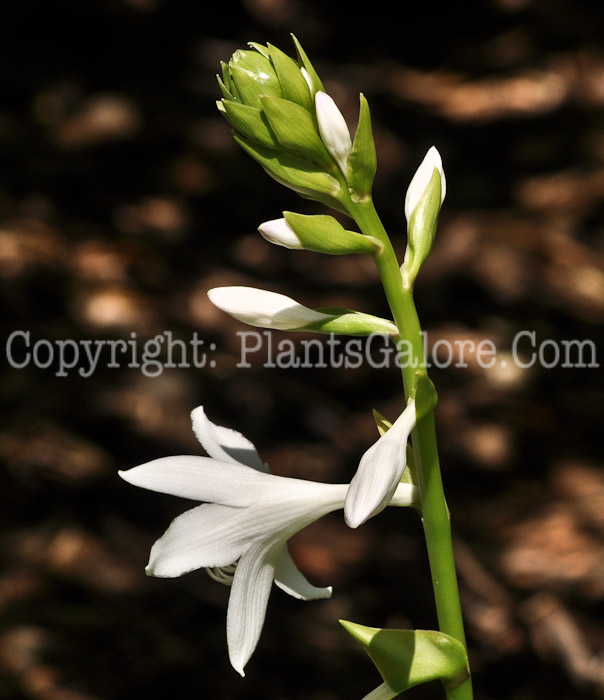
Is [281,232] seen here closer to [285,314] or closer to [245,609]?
[285,314]

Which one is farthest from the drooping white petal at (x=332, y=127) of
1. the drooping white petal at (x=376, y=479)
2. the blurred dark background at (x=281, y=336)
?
the blurred dark background at (x=281, y=336)

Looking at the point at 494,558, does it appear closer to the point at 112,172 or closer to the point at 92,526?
the point at 92,526

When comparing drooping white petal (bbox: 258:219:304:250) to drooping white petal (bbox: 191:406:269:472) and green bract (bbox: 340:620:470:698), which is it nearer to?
drooping white petal (bbox: 191:406:269:472)

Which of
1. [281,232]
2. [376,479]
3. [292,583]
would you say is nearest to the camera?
[376,479]

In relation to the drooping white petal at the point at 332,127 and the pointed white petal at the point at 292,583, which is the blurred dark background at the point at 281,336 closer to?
the pointed white petal at the point at 292,583

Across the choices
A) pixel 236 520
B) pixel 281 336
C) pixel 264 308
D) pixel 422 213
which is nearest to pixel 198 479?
pixel 236 520

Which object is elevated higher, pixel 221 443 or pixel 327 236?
pixel 327 236
